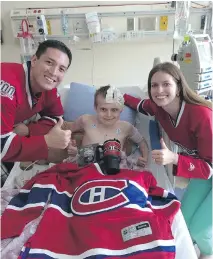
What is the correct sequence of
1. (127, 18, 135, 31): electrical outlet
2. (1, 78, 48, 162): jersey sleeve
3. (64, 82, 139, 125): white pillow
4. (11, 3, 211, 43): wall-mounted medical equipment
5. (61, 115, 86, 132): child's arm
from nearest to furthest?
(1, 78, 48, 162): jersey sleeve, (61, 115, 86, 132): child's arm, (64, 82, 139, 125): white pillow, (11, 3, 211, 43): wall-mounted medical equipment, (127, 18, 135, 31): electrical outlet

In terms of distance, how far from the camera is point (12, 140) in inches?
Result: 57.8

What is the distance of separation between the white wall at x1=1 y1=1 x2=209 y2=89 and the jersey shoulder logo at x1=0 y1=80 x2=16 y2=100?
2.04m

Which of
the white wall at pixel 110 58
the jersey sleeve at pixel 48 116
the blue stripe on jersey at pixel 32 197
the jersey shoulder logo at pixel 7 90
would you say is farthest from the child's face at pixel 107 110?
the white wall at pixel 110 58

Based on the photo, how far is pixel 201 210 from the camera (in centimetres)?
165

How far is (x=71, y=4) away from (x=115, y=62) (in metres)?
0.90

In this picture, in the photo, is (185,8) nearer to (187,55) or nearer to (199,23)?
(199,23)

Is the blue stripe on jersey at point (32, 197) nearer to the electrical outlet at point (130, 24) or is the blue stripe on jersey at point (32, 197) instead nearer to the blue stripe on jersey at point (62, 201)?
the blue stripe on jersey at point (62, 201)

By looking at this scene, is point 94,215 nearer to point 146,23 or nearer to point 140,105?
point 140,105

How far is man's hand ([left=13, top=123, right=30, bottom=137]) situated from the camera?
1885 mm

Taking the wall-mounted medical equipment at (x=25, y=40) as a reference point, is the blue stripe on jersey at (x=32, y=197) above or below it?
below

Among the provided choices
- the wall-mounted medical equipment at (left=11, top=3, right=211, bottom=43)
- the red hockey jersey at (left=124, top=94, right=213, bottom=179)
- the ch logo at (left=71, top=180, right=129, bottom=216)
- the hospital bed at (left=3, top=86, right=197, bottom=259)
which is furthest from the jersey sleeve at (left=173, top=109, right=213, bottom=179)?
the wall-mounted medical equipment at (left=11, top=3, right=211, bottom=43)

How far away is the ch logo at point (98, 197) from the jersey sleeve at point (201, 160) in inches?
13.7

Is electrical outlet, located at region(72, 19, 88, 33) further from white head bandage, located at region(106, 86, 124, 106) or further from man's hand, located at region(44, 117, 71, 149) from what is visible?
man's hand, located at region(44, 117, 71, 149)

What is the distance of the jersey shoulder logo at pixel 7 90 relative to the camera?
1.50 metres
